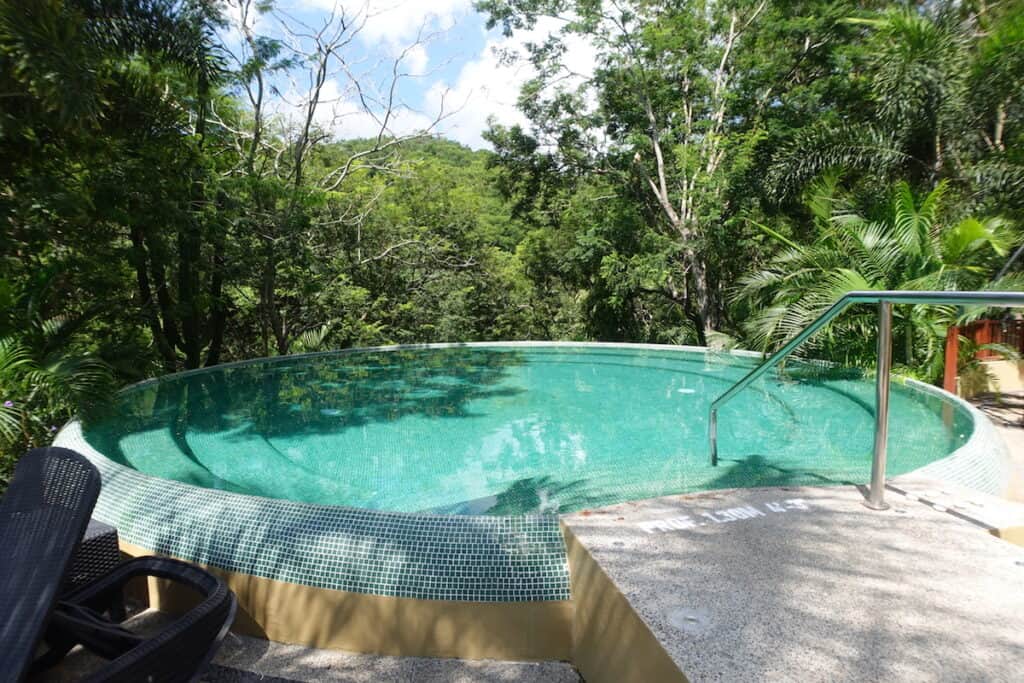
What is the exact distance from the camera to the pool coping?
98.1 inches

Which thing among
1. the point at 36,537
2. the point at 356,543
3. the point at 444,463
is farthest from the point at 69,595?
the point at 444,463

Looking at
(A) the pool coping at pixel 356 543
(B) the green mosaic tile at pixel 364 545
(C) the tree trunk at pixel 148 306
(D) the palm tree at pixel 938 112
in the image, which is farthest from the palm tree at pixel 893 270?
(C) the tree trunk at pixel 148 306

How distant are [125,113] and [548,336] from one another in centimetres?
1235

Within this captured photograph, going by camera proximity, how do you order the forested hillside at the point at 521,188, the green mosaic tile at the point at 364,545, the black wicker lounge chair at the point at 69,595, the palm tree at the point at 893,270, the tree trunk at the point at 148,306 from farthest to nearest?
the tree trunk at the point at 148,306
the palm tree at the point at 893,270
the forested hillside at the point at 521,188
the green mosaic tile at the point at 364,545
the black wicker lounge chair at the point at 69,595

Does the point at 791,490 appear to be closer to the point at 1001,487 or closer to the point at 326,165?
the point at 1001,487

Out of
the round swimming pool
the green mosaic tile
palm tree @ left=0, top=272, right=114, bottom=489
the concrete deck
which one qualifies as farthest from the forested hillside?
the concrete deck

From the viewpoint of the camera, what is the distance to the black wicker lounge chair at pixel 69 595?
76.0 inches

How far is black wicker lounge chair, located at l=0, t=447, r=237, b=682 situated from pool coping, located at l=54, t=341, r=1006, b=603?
1.07ft

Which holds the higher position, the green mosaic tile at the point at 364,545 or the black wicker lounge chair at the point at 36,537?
the black wicker lounge chair at the point at 36,537

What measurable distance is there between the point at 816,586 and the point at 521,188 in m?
Answer: 14.1

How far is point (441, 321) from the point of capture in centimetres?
1600

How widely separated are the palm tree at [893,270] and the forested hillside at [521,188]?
39mm

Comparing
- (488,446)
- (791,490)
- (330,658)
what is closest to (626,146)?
(488,446)

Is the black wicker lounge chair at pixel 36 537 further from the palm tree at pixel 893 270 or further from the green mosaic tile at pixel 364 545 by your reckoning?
the palm tree at pixel 893 270
